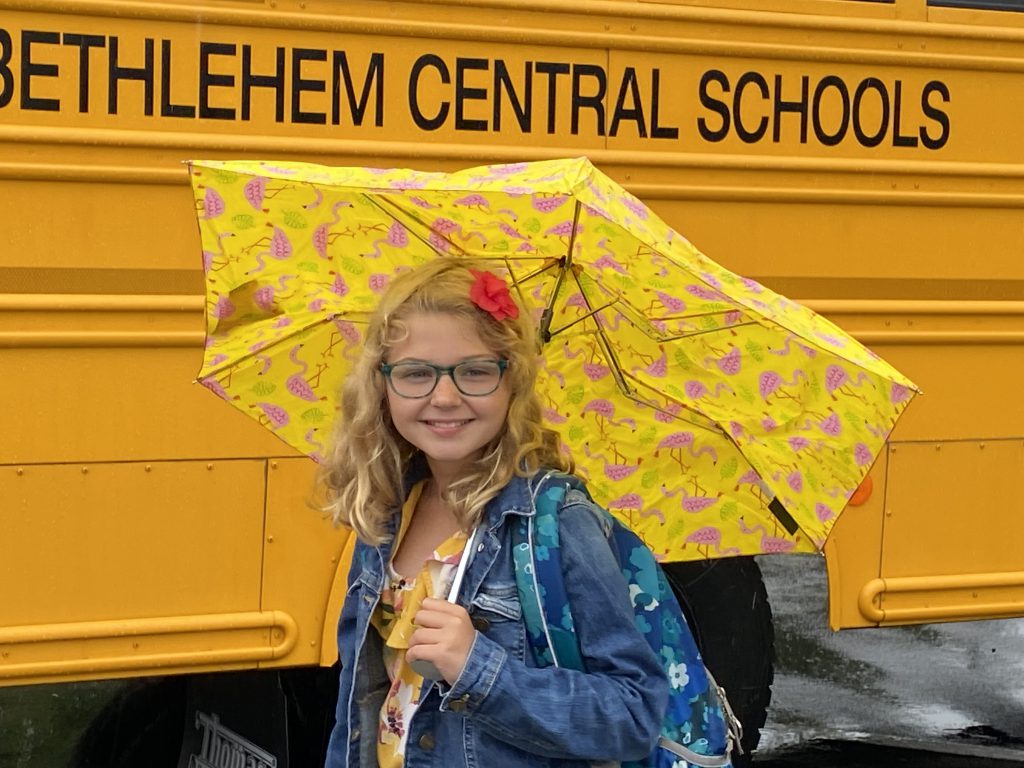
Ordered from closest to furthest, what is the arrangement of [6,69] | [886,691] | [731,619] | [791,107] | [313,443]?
[313,443] → [6,69] → [791,107] → [731,619] → [886,691]

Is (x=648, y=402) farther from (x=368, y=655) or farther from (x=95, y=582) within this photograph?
(x=95, y=582)

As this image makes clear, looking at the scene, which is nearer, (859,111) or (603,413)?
(603,413)

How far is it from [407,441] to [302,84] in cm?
126

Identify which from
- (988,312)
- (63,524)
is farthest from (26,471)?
(988,312)

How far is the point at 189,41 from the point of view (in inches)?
111

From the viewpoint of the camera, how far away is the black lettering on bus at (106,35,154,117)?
2773 millimetres

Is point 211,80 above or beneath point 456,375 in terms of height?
above

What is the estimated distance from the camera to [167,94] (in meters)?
2.81

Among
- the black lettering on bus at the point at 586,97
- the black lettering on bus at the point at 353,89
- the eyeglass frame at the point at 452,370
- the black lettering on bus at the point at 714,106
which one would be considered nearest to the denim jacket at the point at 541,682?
the eyeglass frame at the point at 452,370

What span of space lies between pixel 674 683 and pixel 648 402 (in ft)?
1.33

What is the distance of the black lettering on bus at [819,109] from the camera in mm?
3266

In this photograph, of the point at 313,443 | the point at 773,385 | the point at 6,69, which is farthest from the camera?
the point at 6,69

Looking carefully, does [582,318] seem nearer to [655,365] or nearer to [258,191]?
[655,365]

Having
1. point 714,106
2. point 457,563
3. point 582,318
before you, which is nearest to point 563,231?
point 582,318
